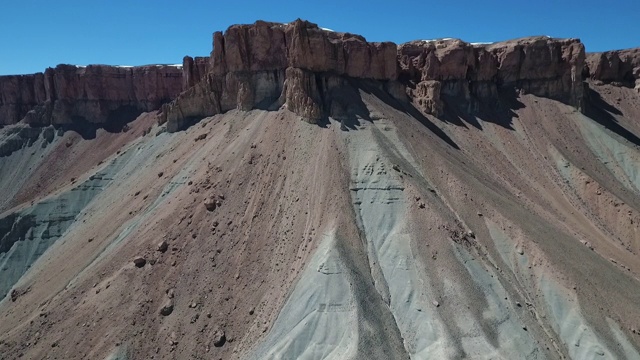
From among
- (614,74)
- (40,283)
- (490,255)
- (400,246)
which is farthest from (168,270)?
(614,74)

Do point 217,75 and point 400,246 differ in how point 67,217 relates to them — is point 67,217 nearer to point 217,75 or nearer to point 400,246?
point 217,75

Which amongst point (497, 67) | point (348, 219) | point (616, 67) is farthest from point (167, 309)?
point (616, 67)

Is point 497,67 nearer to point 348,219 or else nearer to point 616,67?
point 616,67

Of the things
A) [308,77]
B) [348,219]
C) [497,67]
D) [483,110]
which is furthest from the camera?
[497,67]

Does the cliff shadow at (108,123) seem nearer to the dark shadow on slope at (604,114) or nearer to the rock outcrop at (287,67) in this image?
the rock outcrop at (287,67)

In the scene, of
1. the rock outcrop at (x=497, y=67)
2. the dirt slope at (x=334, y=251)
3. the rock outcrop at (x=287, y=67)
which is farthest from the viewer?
the rock outcrop at (x=497, y=67)

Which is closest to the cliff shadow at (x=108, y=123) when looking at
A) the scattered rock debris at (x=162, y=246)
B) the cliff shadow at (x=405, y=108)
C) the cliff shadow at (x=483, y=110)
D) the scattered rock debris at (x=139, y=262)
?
the cliff shadow at (x=405, y=108)
